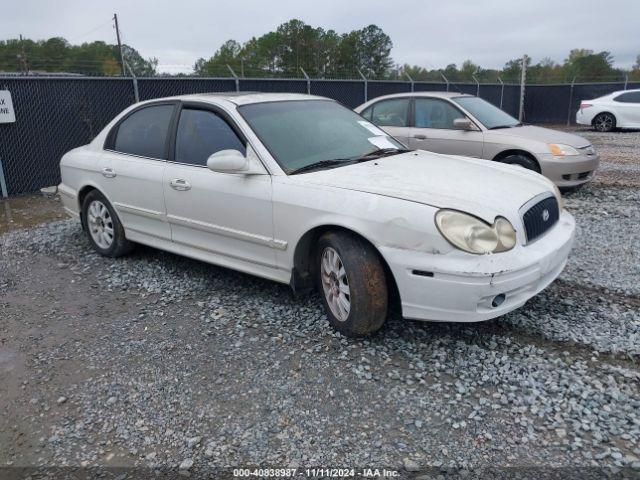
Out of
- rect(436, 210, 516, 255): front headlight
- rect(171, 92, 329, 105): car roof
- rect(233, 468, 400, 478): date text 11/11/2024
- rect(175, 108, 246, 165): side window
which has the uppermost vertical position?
rect(171, 92, 329, 105): car roof

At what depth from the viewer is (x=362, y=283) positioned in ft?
11.0

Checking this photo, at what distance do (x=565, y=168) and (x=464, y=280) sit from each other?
509 centimetres

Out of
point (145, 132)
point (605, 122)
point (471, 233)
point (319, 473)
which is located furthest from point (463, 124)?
point (605, 122)

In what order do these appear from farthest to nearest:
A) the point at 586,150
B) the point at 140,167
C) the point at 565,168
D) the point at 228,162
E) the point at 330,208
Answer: the point at 586,150, the point at 565,168, the point at 140,167, the point at 228,162, the point at 330,208

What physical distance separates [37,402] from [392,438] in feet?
6.73

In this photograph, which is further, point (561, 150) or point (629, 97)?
point (629, 97)

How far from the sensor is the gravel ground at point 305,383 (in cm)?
260

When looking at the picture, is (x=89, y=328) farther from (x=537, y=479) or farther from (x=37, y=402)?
(x=537, y=479)

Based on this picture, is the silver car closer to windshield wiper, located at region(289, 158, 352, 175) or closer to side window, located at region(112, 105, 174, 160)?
windshield wiper, located at region(289, 158, 352, 175)

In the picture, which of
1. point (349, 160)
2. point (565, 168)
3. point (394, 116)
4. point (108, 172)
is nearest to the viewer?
point (349, 160)

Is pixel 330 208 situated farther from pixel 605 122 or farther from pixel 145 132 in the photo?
pixel 605 122

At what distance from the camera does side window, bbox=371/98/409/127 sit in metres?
8.43

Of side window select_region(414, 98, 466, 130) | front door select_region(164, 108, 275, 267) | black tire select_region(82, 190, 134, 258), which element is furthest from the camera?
side window select_region(414, 98, 466, 130)

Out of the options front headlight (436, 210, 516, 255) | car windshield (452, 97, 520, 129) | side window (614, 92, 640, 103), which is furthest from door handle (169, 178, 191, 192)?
side window (614, 92, 640, 103)
